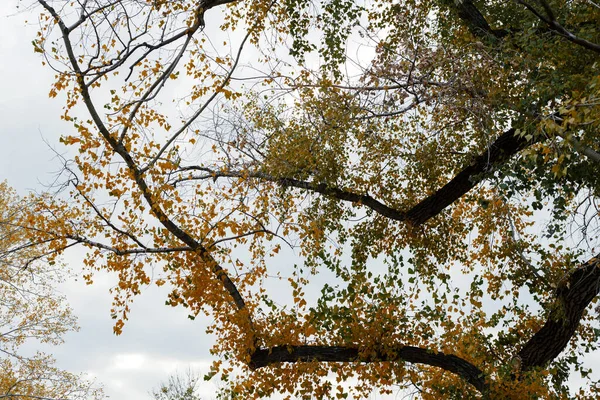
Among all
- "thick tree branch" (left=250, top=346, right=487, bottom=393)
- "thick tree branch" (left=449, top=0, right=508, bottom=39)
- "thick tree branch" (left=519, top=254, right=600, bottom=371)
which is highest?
"thick tree branch" (left=449, top=0, right=508, bottom=39)

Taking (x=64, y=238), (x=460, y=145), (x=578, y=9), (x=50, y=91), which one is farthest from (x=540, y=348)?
(x=50, y=91)

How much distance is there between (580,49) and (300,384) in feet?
19.2

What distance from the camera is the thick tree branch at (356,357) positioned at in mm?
8086

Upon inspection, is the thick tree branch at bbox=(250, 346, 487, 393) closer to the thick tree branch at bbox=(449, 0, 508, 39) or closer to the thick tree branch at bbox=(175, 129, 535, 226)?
the thick tree branch at bbox=(175, 129, 535, 226)

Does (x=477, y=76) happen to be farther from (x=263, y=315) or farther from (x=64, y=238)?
(x=64, y=238)

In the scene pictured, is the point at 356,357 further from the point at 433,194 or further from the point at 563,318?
the point at 433,194

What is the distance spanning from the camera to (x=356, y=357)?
8.06 metres

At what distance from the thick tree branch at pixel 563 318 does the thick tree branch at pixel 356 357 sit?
109cm

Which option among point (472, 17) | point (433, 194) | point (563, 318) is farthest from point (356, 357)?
point (472, 17)

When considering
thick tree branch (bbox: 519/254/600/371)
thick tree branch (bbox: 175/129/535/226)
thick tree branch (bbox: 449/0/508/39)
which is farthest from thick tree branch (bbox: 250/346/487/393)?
thick tree branch (bbox: 449/0/508/39)

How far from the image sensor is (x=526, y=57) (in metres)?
8.24

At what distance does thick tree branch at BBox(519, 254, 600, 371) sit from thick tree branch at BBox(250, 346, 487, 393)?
1.09 metres

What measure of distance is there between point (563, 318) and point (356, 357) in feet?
10.2

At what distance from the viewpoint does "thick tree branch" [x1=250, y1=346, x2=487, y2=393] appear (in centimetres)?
809
